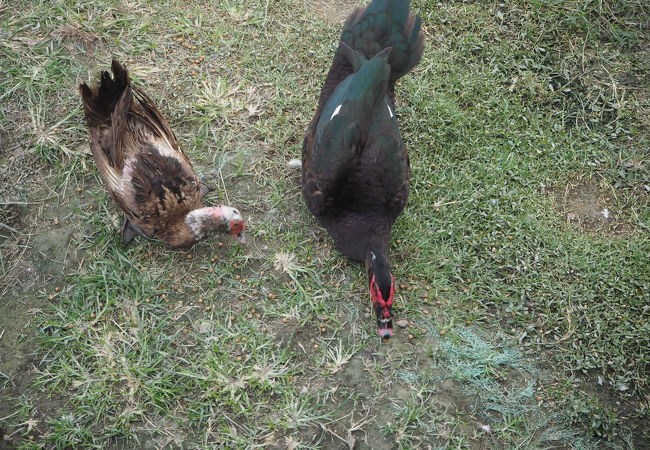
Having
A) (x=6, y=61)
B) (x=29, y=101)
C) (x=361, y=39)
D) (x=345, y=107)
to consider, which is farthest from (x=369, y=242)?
(x=6, y=61)

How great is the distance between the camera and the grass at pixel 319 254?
3.39 m

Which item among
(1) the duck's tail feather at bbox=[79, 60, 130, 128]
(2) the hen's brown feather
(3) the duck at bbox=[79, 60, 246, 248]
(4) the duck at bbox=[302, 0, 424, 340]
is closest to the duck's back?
(4) the duck at bbox=[302, 0, 424, 340]

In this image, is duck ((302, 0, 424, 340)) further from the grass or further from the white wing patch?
the grass

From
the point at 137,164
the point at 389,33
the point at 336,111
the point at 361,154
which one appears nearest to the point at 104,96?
the point at 137,164

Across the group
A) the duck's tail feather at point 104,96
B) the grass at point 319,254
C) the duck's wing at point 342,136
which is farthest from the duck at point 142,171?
the duck's wing at point 342,136

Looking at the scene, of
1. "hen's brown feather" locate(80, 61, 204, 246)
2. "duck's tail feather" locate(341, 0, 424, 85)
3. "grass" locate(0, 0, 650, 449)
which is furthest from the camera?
"duck's tail feather" locate(341, 0, 424, 85)

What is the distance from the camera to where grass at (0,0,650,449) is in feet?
11.1

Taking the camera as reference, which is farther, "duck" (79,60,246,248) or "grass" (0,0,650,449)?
"duck" (79,60,246,248)

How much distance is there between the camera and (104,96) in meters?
3.71

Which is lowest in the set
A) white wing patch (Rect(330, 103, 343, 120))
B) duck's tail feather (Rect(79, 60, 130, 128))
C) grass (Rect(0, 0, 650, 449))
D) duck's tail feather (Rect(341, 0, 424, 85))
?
grass (Rect(0, 0, 650, 449))

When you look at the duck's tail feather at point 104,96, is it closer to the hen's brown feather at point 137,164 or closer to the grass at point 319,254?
the hen's brown feather at point 137,164

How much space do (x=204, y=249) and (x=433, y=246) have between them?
176cm

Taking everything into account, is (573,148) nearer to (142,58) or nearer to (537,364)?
(537,364)

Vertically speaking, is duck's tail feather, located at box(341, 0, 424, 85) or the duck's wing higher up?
duck's tail feather, located at box(341, 0, 424, 85)
